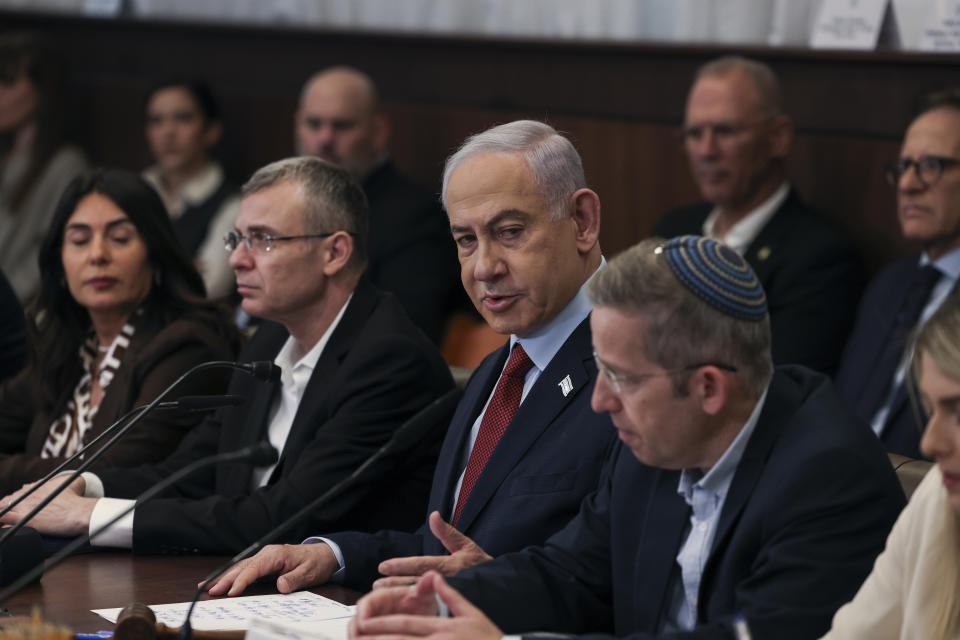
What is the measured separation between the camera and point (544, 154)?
282cm

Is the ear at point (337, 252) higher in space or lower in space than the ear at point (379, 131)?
lower

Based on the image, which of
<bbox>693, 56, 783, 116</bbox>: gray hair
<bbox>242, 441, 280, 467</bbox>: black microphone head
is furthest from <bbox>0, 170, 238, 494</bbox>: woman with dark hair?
<bbox>693, 56, 783, 116</bbox>: gray hair

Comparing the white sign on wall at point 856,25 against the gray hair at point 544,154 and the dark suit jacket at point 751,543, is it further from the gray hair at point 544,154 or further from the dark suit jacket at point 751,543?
the dark suit jacket at point 751,543

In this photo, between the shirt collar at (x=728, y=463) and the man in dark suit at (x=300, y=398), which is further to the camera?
the man in dark suit at (x=300, y=398)

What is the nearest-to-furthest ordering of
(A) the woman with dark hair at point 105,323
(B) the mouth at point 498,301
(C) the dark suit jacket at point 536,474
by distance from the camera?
1. (C) the dark suit jacket at point 536,474
2. (B) the mouth at point 498,301
3. (A) the woman with dark hair at point 105,323

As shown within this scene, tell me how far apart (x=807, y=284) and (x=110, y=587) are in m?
2.69

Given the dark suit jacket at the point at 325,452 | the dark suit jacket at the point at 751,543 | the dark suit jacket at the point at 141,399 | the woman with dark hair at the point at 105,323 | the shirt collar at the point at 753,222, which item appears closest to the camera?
the dark suit jacket at the point at 751,543

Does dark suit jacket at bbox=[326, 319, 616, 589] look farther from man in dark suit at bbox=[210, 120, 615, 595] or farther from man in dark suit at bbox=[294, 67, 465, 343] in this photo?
man in dark suit at bbox=[294, 67, 465, 343]

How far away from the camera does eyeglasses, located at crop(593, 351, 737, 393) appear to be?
210cm

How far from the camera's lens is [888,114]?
475 centimetres

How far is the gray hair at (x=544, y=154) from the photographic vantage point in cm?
282

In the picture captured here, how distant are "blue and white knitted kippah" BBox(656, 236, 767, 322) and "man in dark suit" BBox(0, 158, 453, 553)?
122 cm

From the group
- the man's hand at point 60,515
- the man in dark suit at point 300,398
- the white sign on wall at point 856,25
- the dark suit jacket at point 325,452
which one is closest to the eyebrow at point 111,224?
the man in dark suit at point 300,398

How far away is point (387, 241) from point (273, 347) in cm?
203
